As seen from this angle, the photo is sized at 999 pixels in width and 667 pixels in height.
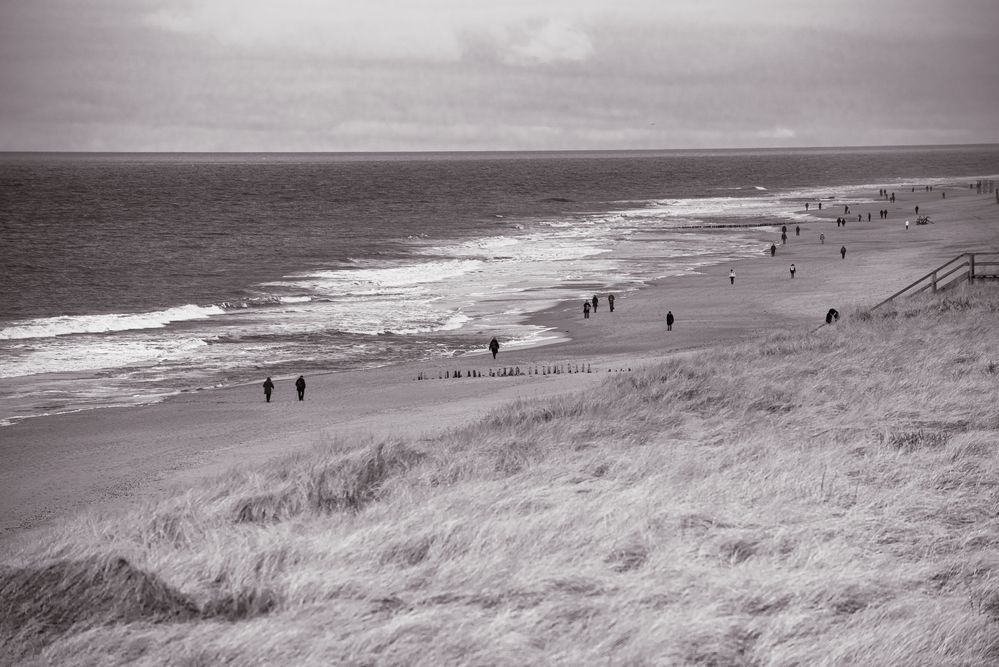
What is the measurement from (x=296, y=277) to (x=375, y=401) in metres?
37.1

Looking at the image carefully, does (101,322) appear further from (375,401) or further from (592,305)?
(375,401)

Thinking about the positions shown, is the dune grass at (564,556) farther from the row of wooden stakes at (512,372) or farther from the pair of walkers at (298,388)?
the row of wooden stakes at (512,372)

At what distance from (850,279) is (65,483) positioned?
42460 millimetres

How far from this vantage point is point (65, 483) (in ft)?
67.5

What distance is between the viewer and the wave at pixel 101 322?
44.5 meters

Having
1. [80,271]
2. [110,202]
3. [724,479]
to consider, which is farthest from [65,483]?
[110,202]

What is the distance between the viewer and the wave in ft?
146

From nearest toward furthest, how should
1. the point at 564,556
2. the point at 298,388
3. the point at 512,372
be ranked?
the point at 564,556, the point at 298,388, the point at 512,372

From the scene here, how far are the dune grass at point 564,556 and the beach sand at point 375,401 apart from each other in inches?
190

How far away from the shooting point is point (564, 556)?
9430 mm

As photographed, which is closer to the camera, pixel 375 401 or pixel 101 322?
pixel 375 401

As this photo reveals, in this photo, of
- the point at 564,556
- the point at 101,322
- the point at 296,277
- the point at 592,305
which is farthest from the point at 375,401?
the point at 296,277

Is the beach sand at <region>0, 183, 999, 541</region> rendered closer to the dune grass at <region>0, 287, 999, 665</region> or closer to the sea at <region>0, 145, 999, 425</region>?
the sea at <region>0, 145, 999, 425</region>

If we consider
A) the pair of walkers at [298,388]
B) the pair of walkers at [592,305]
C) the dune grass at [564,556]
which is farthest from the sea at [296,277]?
the dune grass at [564,556]
